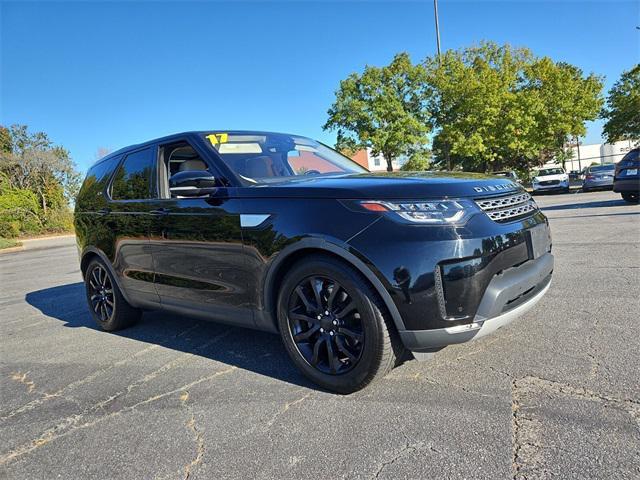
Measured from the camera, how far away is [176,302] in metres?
3.82

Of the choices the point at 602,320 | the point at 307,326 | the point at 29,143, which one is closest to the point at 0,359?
the point at 307,326

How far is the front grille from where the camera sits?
272 centimetres

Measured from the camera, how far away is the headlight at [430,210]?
8.37ft

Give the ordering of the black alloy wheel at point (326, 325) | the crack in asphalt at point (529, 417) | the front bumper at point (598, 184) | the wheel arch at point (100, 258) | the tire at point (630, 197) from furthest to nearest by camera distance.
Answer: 1. the front bumper at point (598, 184)
2. the tire at point (630, 197)
3. the wheel arch at point (100, 258)
4. the black alloy wheel at point (326, 325)
5. the crack in asphalt at point (529, 417)

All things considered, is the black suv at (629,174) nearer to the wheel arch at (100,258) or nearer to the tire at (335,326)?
the tire at (335,326)

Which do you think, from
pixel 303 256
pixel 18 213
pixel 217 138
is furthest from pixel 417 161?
pixel 303 256

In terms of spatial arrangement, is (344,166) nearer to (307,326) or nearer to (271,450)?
(307,326)

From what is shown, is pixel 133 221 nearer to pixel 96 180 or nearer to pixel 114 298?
pixel 114 298

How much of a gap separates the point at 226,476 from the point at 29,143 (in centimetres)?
4269

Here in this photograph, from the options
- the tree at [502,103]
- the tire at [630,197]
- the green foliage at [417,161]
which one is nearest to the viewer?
the tire at [630,197]

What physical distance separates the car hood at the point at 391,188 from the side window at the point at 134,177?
1.41 meters

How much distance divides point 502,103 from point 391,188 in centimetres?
3001

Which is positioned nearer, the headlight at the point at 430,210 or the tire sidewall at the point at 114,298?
the headlight at the point at 430,210

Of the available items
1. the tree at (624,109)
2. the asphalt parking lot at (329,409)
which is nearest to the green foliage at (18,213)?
the asphalt parking lot at (329,409)
